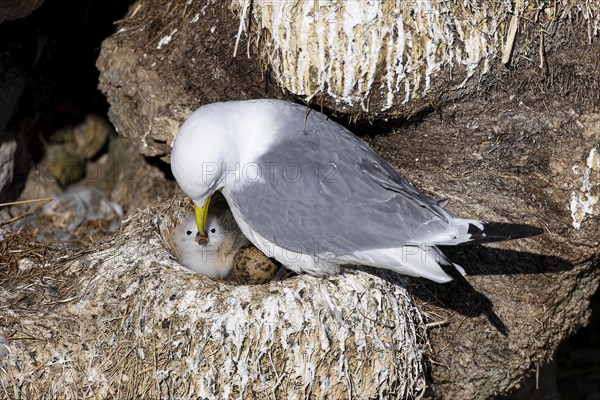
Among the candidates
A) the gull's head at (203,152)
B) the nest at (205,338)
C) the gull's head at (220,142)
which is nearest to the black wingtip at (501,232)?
the nest at (205,338)

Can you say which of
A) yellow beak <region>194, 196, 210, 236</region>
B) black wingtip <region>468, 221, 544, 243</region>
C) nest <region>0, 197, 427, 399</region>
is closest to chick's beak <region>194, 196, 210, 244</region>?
yellow beak <region>194, 196, 210, 236</region>

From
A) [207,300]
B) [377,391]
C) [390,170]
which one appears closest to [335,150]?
[390,170]

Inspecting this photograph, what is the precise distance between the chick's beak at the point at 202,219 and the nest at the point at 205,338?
0.23 metres

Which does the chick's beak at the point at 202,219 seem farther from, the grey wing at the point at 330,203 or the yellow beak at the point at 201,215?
the grey wing at the point at 330,203

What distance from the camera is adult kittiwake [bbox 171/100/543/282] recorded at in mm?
3121

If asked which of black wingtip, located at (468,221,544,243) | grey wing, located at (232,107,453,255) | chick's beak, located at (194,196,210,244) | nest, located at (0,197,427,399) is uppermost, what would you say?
black wingtip, located at (468,221,544,243)

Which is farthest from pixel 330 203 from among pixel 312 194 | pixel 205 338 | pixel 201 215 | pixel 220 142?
pixel 205 338

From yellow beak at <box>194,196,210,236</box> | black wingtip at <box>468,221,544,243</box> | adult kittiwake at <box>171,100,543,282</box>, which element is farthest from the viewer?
yellow beak at <box>194,196,210,236</box>

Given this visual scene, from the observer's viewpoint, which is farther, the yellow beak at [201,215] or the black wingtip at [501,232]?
the yellow beak at [201,215]

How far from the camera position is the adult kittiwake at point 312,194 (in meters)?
3.12

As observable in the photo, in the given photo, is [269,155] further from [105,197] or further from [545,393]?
[545,393]

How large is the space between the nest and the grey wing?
0.28 meters

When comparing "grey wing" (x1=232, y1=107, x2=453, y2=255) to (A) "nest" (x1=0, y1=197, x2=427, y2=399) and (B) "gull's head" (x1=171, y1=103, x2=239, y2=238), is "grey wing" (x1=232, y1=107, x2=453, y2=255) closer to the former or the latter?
(B) "gull's head" (x1=171, y1=103, x2=239, y2=238)

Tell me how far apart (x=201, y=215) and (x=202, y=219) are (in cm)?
3
